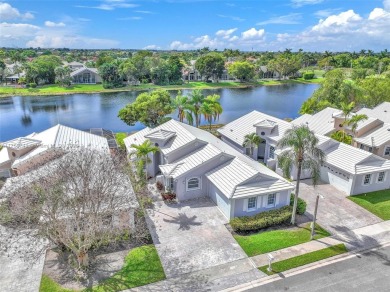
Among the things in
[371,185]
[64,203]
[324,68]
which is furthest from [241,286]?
[324,68]

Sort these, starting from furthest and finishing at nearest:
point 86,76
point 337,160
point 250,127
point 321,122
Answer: point 86,76 → point 321,122 → point 250,127 → point 337,160

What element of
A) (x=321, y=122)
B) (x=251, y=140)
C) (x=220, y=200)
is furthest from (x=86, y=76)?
(x=220, y=200)

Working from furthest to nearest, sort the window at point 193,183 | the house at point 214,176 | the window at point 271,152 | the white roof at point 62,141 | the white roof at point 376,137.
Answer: the window at point 271,152, the white roof at point 376,137, the white roof at point 62,141, the window at point 193,183, the house at point 214,176

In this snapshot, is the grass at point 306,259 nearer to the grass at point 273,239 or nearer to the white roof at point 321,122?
the grass at point 273,239

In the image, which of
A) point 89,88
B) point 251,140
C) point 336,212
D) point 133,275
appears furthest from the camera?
point 89,88

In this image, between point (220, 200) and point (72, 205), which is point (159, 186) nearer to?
point (220, 200)

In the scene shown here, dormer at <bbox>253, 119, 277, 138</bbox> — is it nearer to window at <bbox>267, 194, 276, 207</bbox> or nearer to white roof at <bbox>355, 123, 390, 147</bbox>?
white roof at <bbox>355, 123, 390, 147</bbox>

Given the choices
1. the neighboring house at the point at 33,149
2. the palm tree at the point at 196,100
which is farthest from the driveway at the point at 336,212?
the palm tree at the point at 196,100
